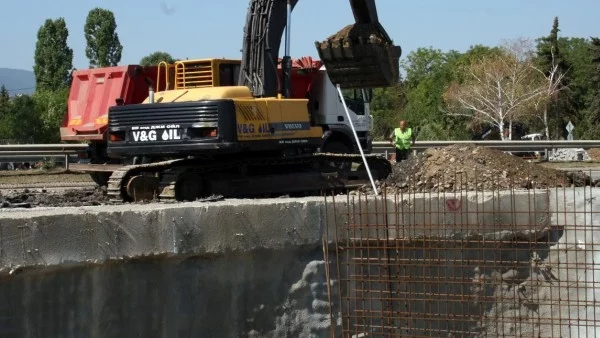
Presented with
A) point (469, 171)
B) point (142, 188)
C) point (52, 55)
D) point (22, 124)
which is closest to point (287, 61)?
point (142, 188)

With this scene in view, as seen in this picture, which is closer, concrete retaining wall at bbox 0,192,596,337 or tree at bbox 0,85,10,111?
concrete retaining wall at bbox 0,192,596,337

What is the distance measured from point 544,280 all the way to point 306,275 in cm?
174

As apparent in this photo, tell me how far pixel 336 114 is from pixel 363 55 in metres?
7.38

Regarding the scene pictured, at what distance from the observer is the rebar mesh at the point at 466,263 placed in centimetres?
677

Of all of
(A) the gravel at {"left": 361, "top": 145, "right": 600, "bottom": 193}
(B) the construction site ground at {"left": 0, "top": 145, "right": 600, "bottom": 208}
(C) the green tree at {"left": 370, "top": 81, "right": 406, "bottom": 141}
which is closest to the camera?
(B) the construction site ground at {"left": 0, "top": 145, "right": 600, "bottom": 208}

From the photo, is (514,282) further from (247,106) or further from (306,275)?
(247,106)

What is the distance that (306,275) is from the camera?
6656 mm

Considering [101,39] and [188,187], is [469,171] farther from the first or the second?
[101,39]

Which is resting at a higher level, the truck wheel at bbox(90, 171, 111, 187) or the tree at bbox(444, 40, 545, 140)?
the tree at bbox(444, 40, 545, 140)

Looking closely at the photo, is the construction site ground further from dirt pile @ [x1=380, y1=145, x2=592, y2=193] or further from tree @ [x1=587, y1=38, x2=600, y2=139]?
tree @ [x1=587, y1=38, x2=600, y2=139]

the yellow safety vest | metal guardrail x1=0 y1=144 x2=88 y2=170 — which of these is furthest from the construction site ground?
metal guardrail x1=0 y1=144 x2=88 y2=170

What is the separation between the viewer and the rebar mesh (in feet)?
22.2

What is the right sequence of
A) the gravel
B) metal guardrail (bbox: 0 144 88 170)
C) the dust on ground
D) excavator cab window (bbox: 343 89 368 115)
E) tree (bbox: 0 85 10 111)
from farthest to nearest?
tree (bbox: 0 85 10 111) → metal guardrail (bbox: 0 144 88 170) → the dust on ground → excavator cab window (bbox: 343 89 368 115) → the gravel

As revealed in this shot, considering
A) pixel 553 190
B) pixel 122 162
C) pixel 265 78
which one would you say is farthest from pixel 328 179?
pixel 553 190
